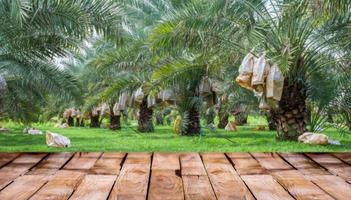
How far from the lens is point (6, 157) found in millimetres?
3814

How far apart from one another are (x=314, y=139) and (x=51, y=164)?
17.2 feet

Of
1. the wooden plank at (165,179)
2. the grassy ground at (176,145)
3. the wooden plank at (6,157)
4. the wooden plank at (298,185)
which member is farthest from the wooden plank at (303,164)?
the grassy ground at (176,145)

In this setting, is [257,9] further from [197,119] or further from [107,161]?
[107,161]

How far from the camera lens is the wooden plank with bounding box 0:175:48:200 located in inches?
96.6

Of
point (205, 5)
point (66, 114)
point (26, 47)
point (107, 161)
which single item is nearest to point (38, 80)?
point (26, 47)

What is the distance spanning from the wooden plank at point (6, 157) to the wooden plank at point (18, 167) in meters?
0.04

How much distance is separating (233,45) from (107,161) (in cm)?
570

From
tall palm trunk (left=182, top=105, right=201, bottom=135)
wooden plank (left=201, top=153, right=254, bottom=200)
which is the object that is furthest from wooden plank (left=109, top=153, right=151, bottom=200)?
tall palm trunk (left=182, top=105, right=201, bottom=135)

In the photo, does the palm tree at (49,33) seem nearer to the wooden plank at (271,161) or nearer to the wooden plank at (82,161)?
the wooden plank at (82,161)

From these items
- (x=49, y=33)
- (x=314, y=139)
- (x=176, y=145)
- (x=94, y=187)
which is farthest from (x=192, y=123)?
(x=94, y=187)

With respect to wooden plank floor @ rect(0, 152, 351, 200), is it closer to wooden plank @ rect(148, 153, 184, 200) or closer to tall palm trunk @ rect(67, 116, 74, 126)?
wooden plank @ rect(148, 153, 184, 200)

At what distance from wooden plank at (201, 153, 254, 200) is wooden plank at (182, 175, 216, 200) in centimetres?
3

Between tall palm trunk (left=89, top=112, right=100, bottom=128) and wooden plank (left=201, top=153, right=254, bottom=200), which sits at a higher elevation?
tall palm trunk (left=89, top=112, right=100, bottom=128)

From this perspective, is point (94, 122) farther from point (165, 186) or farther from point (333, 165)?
point (165, 186)
